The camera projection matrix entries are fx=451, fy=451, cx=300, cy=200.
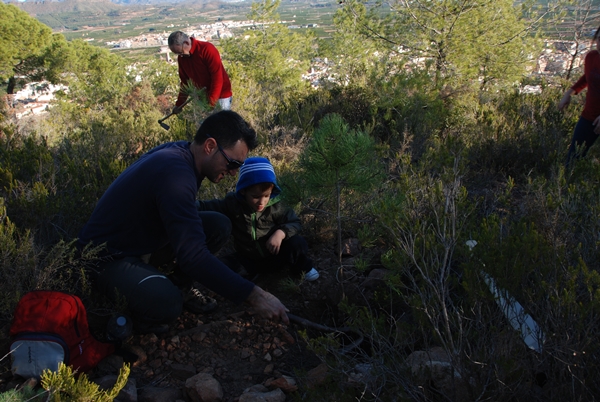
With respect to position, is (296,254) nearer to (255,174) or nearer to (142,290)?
(255,174)

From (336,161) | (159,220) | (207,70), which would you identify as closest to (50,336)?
(159,220)

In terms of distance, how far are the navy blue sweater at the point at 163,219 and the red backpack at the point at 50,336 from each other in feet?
1.29

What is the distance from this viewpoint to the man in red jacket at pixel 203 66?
197 inches

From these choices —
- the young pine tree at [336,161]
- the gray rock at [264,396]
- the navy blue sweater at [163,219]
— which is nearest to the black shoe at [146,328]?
the navy blue sweater at [163,219]

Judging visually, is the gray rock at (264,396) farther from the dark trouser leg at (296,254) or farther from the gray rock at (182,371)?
the dark trouser leg at (296,254)

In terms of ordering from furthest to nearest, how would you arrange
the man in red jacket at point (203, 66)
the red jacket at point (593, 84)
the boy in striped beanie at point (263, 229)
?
1. the man in red jacket at point (203, 66)
2. the red jacket at point (593, 84)
3. the boy in striped beanie at point (263, 229)

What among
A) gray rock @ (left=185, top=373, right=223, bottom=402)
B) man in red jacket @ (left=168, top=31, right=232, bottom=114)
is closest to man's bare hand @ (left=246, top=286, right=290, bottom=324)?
gray rock @ (left=185, top=373, right=223, bottom=402)

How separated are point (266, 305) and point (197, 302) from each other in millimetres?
899

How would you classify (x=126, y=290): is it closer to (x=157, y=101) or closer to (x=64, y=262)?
(x=64, y=262)

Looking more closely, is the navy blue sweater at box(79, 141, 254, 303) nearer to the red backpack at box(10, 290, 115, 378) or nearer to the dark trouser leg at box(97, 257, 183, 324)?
the dark trouser leg at box(97, 257, 183, 324)

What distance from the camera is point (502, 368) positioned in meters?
1.48

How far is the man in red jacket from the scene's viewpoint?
502cm

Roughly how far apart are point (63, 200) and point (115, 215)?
90 cm

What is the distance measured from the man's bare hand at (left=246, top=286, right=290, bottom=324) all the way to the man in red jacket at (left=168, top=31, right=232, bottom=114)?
344 centimetres
